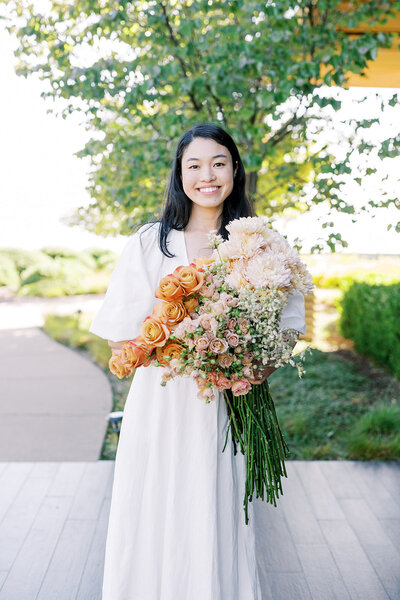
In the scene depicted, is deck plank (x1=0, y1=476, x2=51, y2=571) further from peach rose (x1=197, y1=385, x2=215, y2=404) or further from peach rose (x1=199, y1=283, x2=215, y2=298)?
peach rose (x1=199, y1=283, x2=215, y2=298)

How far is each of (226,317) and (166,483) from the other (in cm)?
70

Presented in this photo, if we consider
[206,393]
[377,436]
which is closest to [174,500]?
[206,393]

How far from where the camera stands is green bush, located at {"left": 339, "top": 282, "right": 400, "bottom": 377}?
5078 mm

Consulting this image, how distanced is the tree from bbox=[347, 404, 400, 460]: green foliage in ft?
4.54

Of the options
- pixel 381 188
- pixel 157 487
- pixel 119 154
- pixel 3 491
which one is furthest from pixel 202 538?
pixel 119 154

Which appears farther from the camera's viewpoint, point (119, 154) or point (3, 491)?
point (119, 154)

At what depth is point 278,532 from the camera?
9.16 feet

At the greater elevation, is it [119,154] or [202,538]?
[119,154]

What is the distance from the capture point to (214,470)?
182 centimetres

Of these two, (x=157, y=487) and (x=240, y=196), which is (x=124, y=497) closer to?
(x=157, y=487)

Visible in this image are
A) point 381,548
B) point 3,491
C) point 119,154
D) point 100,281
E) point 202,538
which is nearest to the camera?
point 202,538

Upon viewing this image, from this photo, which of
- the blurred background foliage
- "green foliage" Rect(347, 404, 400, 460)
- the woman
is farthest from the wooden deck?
the blurred background foliage

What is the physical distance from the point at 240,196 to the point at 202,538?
4.01 feet

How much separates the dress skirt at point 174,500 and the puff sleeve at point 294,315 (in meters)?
0.35
